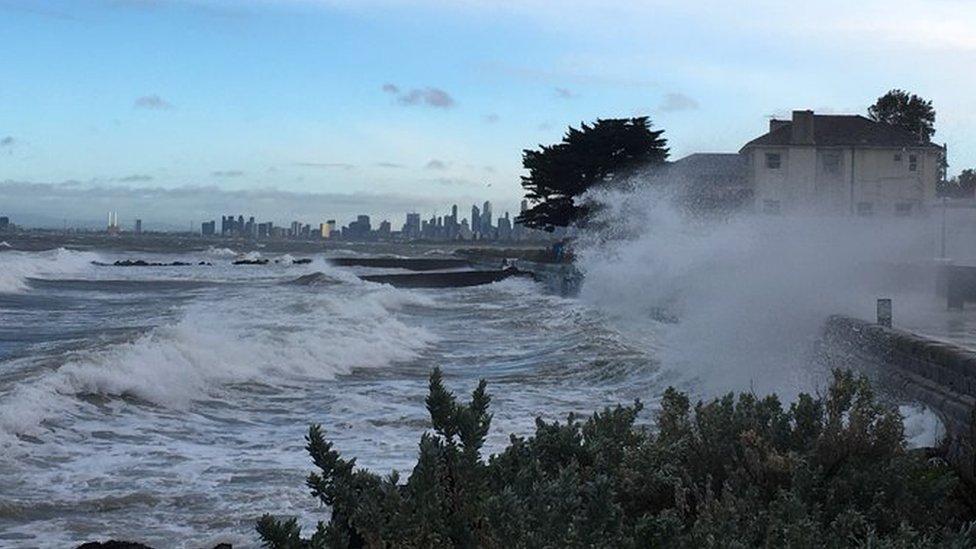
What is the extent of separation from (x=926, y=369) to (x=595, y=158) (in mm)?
51099

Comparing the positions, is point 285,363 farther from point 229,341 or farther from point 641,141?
point 641,141

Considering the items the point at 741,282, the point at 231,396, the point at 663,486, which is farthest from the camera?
the point at 741,282

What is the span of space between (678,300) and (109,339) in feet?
45.9

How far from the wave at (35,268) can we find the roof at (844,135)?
3375 centimetres

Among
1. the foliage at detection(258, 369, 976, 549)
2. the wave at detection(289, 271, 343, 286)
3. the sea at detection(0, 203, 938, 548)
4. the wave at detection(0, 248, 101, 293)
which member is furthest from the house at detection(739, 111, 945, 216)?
the foliage at detection(258, 369, 976, 549)

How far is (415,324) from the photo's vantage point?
99.7 ft

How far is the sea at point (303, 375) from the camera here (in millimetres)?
8953

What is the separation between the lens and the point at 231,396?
1556cm

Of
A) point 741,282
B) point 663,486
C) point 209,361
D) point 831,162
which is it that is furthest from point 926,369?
point 831,162

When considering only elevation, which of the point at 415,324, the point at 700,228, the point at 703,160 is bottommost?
the point at 415,324

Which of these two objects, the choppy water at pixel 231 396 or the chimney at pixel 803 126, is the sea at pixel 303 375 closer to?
the choppy water at pixel 231 396

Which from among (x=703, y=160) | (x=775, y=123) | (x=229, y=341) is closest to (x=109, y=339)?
(x=229, y=341)

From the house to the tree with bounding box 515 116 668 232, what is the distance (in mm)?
8823

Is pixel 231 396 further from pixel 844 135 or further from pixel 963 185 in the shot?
pixel 963 185
